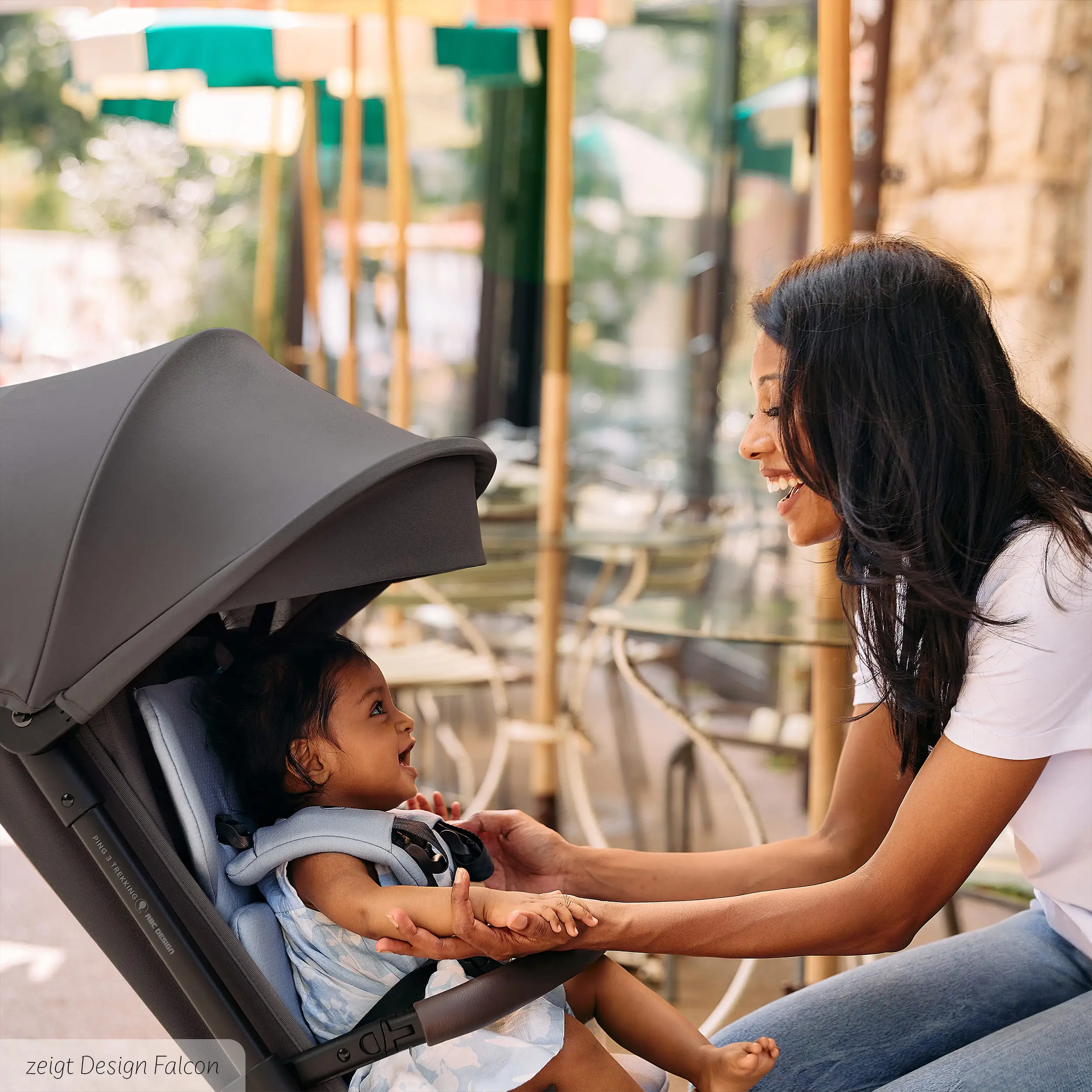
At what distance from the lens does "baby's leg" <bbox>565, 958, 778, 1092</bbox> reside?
1236mm

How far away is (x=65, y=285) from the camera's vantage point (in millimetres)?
7793

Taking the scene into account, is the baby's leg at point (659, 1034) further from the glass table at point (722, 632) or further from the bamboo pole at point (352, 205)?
the bamboo pole at point (352, 205)

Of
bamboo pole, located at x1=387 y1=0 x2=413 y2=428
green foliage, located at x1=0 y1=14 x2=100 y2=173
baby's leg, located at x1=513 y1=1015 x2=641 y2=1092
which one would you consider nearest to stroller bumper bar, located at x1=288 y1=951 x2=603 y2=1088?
baby's leg, located at x1=513 y1=1015 x2=641 y2=1092

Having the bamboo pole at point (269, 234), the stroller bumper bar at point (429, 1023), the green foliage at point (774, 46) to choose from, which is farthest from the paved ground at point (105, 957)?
the bamboo pole at point (269, 234)

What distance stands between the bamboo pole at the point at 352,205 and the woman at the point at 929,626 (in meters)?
2.81

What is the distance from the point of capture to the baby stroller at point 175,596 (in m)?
1.06

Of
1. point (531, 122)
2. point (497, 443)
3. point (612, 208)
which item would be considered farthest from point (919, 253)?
point (531, 122)

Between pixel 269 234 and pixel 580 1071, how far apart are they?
5.64 meters

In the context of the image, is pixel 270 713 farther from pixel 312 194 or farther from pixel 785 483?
pixel 312 194

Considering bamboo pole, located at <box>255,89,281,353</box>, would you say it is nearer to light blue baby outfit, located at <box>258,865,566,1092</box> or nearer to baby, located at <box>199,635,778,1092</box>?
baby, located at <box>199,635,778,1092</box>

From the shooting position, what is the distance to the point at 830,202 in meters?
1.82

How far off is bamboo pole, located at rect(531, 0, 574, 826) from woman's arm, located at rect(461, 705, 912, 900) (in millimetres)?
1583

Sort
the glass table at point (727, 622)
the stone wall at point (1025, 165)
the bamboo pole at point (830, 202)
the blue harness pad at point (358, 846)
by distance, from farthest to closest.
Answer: the stone wall at point (1025, 165)
the glass table at point (727, 622)
the bamboo pole at point (830, 202)
the blue harness pad at point (358, 846)

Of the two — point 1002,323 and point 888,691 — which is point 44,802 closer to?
point 888,691
